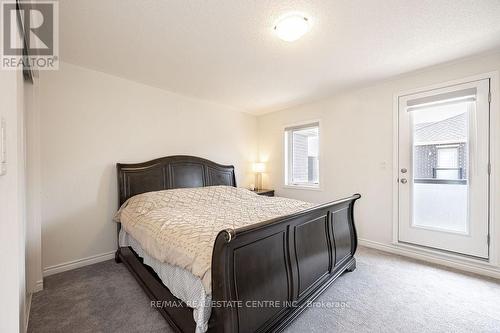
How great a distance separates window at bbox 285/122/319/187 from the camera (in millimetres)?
→ 3979

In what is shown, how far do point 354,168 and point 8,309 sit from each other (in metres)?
3.62

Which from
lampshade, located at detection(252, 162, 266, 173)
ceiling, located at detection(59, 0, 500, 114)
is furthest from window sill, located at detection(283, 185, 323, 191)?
ceiling, located at detection(59, 0, 500, 114)

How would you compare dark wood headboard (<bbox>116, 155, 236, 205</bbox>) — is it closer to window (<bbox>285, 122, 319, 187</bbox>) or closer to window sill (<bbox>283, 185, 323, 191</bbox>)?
window sill (<bbox>283, 185, 323, 191</bbox>)

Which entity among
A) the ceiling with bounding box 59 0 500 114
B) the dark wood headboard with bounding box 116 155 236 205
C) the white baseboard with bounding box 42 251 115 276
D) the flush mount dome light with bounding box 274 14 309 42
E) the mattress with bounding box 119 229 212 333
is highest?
the ceiling with bounding box 59 0 500 114

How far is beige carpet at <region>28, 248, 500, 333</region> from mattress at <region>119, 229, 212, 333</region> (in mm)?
372

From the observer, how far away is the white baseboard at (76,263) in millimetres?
2301

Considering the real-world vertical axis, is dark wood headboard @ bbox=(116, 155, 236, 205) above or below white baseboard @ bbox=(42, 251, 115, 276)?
above

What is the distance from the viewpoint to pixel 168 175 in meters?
3.08

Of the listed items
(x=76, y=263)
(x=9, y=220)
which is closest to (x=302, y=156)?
(x=76, y=263)

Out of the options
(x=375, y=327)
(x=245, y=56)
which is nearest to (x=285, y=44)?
(x=245, y=56)

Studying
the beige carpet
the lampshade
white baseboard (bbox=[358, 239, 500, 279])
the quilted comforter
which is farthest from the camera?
the lampshade

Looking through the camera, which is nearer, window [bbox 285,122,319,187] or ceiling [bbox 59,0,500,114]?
ceiling [bbox 59,0,500,114]

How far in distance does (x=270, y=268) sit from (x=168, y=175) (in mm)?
2223

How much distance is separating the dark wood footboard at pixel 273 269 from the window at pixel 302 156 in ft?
6.33
